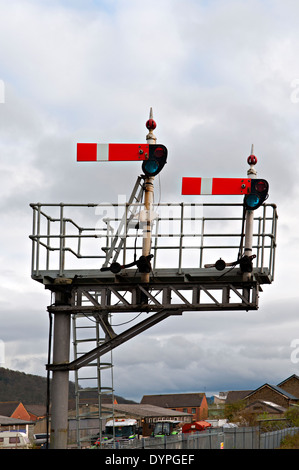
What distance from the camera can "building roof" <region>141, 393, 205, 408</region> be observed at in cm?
10475

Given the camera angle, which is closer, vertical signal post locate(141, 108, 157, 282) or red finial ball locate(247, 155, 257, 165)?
vertical signal post locate(141, 108, 157, 282)

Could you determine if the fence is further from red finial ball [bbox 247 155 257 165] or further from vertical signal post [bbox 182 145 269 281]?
red finial ball [bbox 247 155 257 165]

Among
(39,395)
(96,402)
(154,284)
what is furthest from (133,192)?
(39,395)

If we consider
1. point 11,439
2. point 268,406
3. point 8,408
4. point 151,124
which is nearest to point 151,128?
point 151,124

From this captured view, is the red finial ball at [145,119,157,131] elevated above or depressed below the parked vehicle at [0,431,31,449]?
above

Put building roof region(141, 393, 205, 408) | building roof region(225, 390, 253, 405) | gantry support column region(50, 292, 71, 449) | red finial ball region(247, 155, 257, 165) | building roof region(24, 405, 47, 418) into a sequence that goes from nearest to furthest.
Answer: gantry support column region(50, 292, 71, 449), red finial ball region(247, 155, 257, 165), building roof region(24, 405, 47, 418), building roof region(141, 393, 205, 408), building roof region(225, 390, 253, 405)

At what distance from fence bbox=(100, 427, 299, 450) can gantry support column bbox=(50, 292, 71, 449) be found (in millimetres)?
1984

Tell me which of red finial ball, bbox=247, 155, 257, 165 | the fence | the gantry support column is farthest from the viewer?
the fence

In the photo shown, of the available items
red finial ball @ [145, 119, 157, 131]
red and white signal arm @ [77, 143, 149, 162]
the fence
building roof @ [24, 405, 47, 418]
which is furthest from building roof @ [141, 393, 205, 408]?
red and white signal arm @ [77, 143, 149, 162]

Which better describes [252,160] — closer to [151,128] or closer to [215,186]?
[215,186]

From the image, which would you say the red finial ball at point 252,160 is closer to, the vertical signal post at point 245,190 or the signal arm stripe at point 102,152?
the vertical signal post at point 245,190

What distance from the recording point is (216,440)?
24.5 meters

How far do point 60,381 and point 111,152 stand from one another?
5.17 metres
